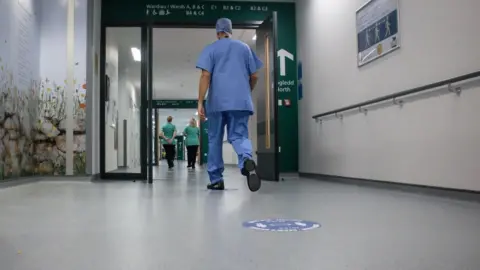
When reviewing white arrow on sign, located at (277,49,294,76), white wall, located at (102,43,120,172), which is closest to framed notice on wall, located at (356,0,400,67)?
white arrow on sign, located at (277,49,294,76)

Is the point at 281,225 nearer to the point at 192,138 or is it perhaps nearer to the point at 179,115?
the point at 192,138

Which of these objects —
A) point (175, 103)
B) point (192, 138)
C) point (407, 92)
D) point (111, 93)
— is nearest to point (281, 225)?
point (407, 92)

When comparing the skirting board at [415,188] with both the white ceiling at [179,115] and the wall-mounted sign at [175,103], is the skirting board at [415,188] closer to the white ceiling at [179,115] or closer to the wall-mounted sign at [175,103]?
the wall-mounted sign at [175,103]

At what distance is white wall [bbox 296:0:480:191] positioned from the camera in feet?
8.82

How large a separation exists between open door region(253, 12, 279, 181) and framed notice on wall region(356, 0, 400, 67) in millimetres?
975

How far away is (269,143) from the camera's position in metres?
5.00

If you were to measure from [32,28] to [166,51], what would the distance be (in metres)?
5.15

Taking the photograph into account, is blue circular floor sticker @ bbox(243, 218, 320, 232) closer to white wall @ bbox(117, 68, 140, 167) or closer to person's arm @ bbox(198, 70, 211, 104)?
person's arm @ bbox(198, 70, 211, 104)

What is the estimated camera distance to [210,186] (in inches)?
144

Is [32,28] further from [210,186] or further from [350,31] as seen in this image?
[350,31]

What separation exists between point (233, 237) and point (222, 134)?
2.09 metres

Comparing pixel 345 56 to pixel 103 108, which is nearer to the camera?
pixel 345 56

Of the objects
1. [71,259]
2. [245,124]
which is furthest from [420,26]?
[71,259]

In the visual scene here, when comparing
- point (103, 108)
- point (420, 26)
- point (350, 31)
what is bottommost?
point (103, 108)
